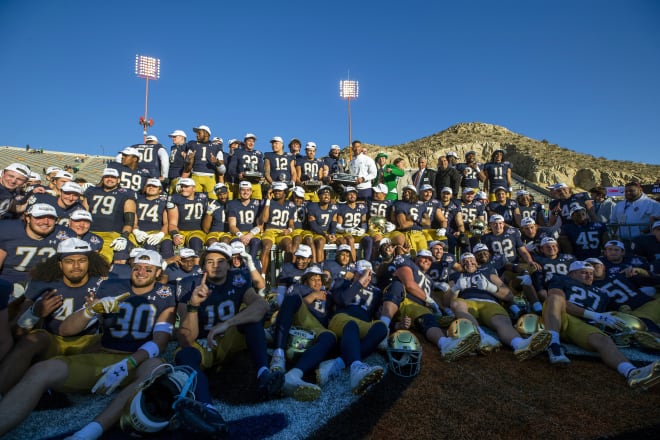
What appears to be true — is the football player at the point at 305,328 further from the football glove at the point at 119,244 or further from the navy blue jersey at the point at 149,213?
the navy blue jersey at the point at 149,213

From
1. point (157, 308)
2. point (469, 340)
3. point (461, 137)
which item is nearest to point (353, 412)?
point (469, 340)

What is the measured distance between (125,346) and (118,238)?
3.23 metres

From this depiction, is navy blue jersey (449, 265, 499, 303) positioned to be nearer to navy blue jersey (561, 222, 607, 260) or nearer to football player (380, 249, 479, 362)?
football player (380, 249, 479, 362)

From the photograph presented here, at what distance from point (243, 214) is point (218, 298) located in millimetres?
3938

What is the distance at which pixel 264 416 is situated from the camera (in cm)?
293

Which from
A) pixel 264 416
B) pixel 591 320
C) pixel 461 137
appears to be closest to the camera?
pixel 264 416

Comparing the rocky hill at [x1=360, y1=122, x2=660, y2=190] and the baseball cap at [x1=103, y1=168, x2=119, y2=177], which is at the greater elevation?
the rocky hill at [x1=360, y1=122, x2=660, y2=190]

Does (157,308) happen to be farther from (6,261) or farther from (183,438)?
(6,261)

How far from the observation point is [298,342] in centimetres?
391

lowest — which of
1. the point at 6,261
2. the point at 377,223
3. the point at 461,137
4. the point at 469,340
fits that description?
the point at 469,340

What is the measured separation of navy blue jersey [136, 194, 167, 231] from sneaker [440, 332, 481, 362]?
556 cm

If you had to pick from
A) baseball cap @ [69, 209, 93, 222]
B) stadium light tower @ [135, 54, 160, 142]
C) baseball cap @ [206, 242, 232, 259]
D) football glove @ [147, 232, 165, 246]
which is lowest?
baseball cap @ [206, 242, 232, 259]

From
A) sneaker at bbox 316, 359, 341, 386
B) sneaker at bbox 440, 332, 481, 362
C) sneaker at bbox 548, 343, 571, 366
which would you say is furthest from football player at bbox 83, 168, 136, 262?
sneaker at bbox 548, 343, 571, 366

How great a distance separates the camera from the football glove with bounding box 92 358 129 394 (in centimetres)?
287
